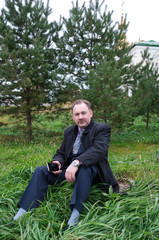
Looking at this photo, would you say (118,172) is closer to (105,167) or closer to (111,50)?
(105,167)

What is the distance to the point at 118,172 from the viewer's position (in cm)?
338

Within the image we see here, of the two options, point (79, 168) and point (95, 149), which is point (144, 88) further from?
point (79, 168)

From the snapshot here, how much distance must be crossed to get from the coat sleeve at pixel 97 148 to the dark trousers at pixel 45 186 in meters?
0.10

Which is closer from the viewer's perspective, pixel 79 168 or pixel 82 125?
pixel 79 168

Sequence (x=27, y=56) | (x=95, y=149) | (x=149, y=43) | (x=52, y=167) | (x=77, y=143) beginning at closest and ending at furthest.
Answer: (x=95, y=149)
(x=52, y=167)
(x=77, y=143)
(x=27, y=56)
(x=149, y=43)

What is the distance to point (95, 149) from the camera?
234cm

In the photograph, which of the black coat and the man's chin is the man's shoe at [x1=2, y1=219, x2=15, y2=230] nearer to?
the black coat

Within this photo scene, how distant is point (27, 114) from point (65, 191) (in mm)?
6082

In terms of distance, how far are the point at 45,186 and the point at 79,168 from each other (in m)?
0.51

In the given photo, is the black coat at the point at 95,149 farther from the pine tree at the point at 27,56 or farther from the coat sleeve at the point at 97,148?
the pine tree at the point at 27,56

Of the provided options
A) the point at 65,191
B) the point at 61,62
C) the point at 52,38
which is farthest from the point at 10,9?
the point at 65,191

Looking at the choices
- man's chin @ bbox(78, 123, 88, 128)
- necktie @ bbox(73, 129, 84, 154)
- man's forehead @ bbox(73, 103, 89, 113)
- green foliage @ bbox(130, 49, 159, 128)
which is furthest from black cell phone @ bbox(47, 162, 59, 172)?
green foliage @ bbox(130, 49, 159, 128)

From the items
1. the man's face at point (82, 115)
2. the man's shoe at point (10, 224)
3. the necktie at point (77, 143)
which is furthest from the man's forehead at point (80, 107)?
the man's shoe at point (10, 224)

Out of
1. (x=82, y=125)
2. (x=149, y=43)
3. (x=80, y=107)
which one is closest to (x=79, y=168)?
(x=82, y=125)
